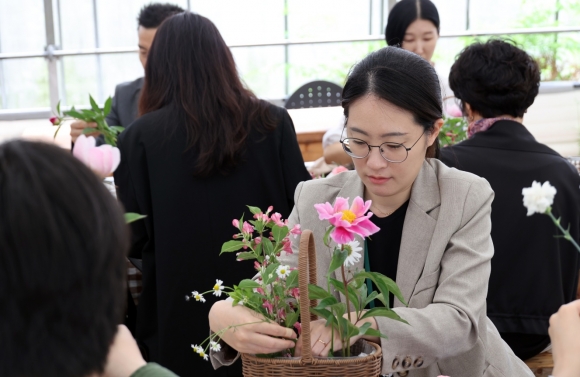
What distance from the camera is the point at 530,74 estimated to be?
8.21 ft

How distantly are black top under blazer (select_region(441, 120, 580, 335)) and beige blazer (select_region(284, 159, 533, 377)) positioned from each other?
2.26ft

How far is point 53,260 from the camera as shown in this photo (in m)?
0.74

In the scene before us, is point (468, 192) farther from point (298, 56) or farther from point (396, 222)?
point (298, 56)

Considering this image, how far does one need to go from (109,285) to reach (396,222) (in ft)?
3.23

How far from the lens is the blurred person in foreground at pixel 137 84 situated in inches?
113

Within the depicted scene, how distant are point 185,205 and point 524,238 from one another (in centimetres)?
110

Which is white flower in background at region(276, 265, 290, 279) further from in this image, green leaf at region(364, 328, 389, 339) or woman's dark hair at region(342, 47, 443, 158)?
woman's dark hair at region(342, 47, 443, 158)

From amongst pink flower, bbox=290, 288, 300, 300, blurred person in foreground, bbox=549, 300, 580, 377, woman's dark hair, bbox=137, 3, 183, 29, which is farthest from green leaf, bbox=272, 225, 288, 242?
woman's dark hair, bbox=137, 3, 183, 29

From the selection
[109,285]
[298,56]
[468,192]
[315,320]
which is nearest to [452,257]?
[468,192]

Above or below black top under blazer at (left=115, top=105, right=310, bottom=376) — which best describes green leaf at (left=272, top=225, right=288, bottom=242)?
above

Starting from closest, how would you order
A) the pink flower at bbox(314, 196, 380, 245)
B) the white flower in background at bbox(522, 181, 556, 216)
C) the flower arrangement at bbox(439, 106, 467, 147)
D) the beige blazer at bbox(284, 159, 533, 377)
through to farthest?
the white flower in background at bbox(522, 181, 556, 216)
the pink flower at bbox(314, 196, 380, 245)
the beige blazer at bbox(284, 159, 533, 377)
the flower arrangement at bbox(439, 106, 467, 147)

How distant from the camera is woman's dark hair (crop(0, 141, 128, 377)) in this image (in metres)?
0.73

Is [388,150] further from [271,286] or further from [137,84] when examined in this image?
[137,84]

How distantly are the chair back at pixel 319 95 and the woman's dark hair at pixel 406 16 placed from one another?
119 cm
